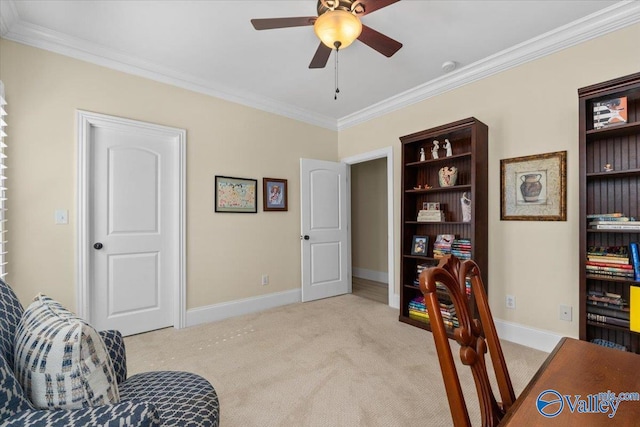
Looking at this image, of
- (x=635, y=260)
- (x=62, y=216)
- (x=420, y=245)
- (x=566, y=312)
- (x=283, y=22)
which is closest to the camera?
(x=283, y=22)

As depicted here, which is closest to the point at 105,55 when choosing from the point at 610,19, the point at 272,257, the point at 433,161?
the point at 272,257

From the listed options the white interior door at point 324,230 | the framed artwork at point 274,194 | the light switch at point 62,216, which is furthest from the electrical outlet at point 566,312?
the light switch at point 62,216

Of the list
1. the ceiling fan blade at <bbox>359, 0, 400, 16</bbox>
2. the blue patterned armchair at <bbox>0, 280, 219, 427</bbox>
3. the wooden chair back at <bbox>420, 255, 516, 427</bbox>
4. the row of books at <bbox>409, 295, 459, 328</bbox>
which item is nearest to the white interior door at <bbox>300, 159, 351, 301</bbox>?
the row of books at <bbox>409, 295, 459, 328</bbox>

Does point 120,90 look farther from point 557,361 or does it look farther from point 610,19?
point 610,19

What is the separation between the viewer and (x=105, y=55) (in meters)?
2.69

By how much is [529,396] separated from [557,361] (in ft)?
0.90

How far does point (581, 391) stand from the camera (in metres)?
0.77

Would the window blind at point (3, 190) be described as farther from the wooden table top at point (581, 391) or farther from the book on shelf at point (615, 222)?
the book on shelf at point (615, 222)

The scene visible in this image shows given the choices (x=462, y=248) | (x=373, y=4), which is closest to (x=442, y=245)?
(x=462, y=248)

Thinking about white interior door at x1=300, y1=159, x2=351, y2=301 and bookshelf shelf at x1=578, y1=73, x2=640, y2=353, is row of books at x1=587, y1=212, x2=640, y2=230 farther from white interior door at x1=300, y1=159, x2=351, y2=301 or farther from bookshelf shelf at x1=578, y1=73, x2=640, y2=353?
white interior door at x1=300, y1=159, x2=351, y2=301

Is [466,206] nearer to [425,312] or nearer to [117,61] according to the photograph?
[425,312]

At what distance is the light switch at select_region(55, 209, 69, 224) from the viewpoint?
2516 mm

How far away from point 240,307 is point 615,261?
11.4 ft

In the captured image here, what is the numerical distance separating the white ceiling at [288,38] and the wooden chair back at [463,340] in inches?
82.3
